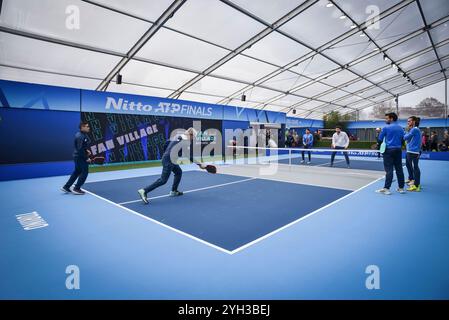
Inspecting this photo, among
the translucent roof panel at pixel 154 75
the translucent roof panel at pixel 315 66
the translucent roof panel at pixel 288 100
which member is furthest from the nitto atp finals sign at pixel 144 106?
the translucent roof panel at pixel 315 66

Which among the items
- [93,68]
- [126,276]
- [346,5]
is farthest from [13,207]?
[346,5]

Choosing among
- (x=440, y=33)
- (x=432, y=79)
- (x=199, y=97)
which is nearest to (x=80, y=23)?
(x=199, y=97)

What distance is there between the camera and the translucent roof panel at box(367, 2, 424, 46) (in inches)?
437

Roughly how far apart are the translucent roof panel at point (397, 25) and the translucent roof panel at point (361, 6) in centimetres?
109

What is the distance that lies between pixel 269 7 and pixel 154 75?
6.19m

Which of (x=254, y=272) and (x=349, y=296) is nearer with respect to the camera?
(x=349, y=296)

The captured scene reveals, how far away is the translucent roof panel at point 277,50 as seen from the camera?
434 inches

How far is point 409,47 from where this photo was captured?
1513 cm

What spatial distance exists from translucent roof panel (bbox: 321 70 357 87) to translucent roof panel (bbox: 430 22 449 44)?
14.6 ft

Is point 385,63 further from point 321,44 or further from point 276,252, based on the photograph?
point 276,252

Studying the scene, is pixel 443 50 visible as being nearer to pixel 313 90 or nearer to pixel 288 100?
pixel 313 90

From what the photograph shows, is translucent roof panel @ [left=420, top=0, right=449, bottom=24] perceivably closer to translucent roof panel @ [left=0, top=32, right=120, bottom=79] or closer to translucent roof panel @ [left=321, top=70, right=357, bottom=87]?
translucent roof panel @ [left=321, top=70, right=357, bottom=87]

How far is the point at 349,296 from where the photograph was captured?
2.36 metres
